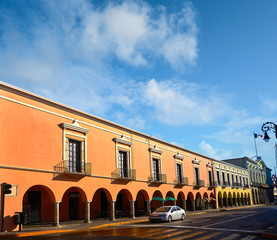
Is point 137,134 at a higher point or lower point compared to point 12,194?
higher

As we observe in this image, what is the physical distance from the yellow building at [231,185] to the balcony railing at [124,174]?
2252cm

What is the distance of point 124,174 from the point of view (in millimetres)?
24609

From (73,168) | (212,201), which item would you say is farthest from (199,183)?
(73,168)

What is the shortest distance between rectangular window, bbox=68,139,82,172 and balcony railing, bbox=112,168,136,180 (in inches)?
154

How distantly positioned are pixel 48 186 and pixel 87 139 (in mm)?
4767

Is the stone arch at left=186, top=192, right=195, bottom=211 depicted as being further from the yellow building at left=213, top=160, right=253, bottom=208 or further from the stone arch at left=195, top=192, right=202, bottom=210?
the yellow building at left=213, top=160, right=253, bottom=208

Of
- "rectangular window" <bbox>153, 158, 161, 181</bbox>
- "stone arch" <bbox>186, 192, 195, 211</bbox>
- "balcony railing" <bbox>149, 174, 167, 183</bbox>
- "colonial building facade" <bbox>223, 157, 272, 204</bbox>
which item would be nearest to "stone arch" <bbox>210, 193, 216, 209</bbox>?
"stone arch" <bbox>186, 192, 195, 211</bbox>

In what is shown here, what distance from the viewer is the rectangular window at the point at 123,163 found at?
79.8ft

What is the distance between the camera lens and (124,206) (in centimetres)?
2816

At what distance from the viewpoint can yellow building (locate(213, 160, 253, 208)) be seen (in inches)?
1799

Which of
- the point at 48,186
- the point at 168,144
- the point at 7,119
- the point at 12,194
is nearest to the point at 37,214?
the point at 48,186

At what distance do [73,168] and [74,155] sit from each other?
35.6 inches

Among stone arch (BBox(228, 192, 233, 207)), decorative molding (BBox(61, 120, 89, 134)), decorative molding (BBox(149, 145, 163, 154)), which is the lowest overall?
stone arch (BBox(228, 192, 233, 207))

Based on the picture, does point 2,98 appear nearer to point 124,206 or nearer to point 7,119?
point 7,119
